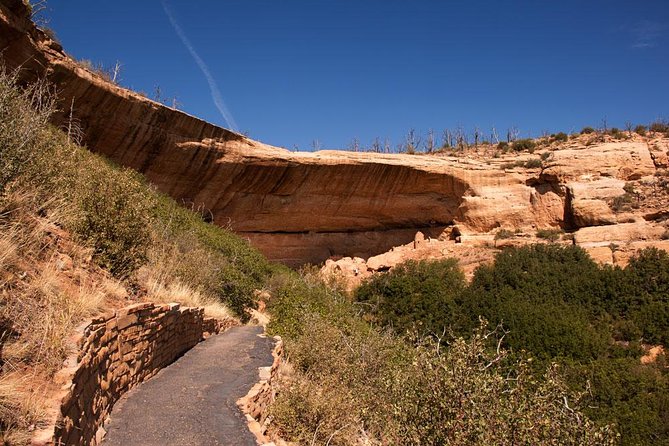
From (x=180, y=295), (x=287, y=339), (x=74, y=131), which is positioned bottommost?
(x=287, y=339)

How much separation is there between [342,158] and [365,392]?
46.8ft

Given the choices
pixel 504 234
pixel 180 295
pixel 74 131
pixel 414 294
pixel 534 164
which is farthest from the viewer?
pixel 534 164

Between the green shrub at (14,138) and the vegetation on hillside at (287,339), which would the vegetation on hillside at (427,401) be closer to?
the vegetation on hillside at (287,339)

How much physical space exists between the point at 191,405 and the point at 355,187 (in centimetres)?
1656

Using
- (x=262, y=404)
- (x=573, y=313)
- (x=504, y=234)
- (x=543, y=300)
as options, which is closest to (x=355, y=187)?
(x=504, y=234)

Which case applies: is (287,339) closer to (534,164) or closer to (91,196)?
(91,196)

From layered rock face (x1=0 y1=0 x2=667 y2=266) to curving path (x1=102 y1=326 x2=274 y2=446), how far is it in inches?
451

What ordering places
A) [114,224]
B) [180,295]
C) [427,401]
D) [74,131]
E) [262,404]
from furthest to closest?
[74,131]
[180,295]
[114,224]
[262,404]
[427,401]

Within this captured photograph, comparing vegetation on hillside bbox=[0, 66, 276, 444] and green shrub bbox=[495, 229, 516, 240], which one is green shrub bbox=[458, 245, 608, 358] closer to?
green shrub bbox=[495, 229, 516, 240]

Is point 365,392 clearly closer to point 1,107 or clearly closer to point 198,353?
point 198,353

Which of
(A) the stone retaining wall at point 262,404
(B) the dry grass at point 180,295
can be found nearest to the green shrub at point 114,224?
(B) the dry grass at point 180,295

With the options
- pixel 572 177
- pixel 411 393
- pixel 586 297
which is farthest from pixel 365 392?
pixel 572 177

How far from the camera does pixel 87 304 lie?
13.6 feet

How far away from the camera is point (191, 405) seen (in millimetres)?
4719
